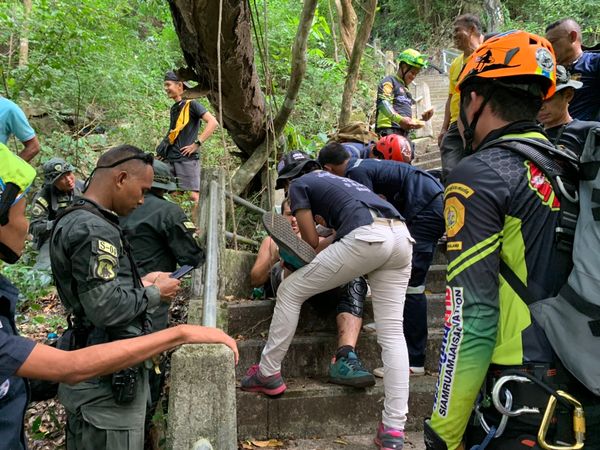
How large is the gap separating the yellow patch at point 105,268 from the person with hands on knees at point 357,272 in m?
1.29

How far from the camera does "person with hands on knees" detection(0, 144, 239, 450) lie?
1471 millimetres

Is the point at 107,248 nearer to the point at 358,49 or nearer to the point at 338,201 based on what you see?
the point at 338,201

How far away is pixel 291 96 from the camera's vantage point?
597 centimetres

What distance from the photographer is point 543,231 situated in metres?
1.40

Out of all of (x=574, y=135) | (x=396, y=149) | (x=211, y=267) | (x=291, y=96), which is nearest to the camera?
(x=574, y=135)

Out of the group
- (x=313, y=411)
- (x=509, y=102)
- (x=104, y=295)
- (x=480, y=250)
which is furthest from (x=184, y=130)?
(x=480, y=250)

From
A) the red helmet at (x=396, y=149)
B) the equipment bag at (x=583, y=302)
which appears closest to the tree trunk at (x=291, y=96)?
the red helmet at (x=396, y=149)

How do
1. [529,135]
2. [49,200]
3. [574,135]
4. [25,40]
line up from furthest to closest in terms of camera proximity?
[25,40], [49,200], [574,135], [529,135]

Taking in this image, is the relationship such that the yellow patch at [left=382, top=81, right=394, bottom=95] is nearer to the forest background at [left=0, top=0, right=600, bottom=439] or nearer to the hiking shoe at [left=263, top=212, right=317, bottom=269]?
the forest background at [left=0, top=0, right=600, bottom=439]

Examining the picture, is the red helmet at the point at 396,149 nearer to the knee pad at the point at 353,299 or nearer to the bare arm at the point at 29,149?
the knee pad at the point at 353,299

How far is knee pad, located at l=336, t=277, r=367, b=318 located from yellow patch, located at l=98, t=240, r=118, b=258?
203 cm

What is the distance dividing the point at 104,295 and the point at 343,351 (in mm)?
1896

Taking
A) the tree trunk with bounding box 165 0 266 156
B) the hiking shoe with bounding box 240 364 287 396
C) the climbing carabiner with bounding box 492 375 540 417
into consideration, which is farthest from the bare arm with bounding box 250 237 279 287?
the climbing carabiner with bounding box 492 375 540 417

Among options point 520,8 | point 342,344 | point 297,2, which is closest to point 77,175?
point 342,344
